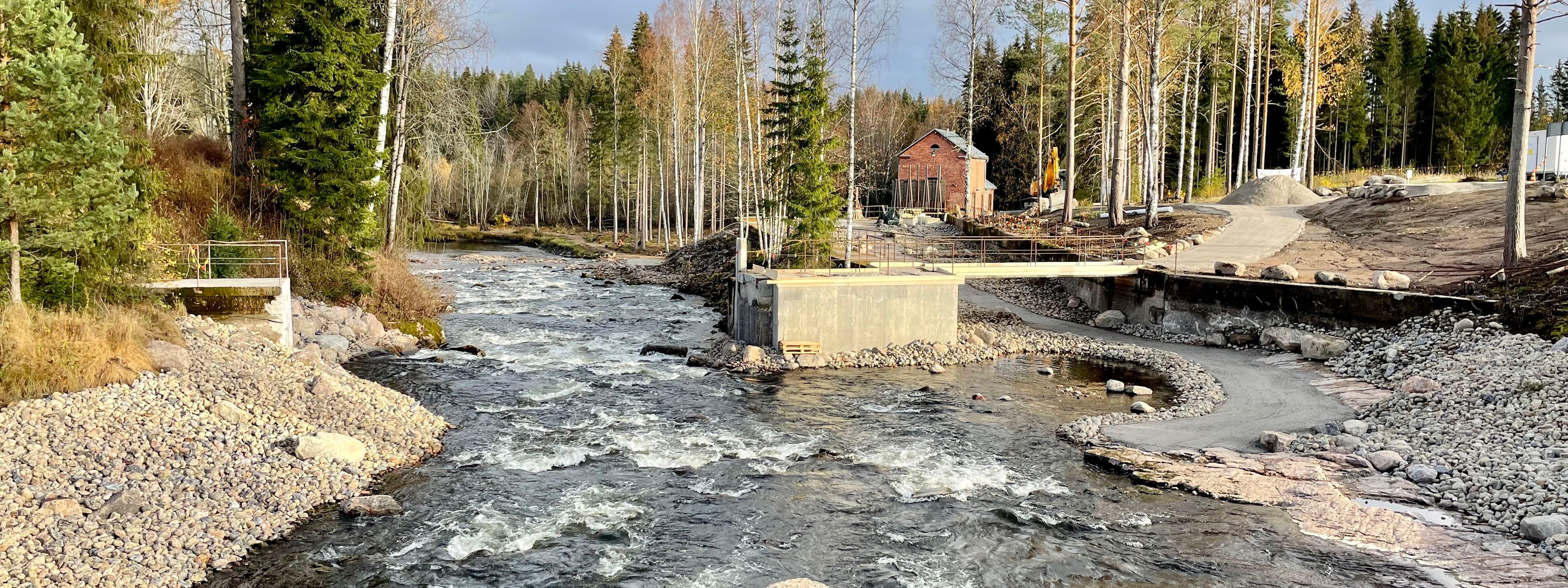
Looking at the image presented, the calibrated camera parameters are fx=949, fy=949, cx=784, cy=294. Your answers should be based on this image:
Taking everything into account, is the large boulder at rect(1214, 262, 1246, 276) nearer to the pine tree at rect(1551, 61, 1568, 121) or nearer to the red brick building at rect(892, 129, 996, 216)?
the red brick building at rect(892, 129, 996, 216)

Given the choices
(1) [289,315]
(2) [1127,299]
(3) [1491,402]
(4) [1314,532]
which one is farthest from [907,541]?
(2) [1127,299]

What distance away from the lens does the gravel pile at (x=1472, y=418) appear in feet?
37.5

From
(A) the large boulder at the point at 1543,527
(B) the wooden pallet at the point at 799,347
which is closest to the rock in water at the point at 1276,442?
(A) the large boulder at the point at 1543,527

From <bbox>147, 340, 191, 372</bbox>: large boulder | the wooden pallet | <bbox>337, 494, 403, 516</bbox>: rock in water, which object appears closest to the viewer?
<bbox>337, 494, 403, 516</bbox>: rock in water

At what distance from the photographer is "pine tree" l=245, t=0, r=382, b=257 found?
22266mm

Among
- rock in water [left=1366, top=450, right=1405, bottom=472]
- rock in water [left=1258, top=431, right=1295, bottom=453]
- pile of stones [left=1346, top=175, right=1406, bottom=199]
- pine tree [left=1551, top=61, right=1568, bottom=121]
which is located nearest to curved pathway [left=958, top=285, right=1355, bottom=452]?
rock in water [left=1258, top=431, right=1295, bottom=453]

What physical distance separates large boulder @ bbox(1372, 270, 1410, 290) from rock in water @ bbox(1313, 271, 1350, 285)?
0.62 meters

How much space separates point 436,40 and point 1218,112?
42363 millimetres

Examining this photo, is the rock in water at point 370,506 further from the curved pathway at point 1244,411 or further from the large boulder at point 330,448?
the curved pathway at point 1244,411

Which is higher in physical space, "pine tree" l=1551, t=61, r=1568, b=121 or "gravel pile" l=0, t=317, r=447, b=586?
"pine tree" l=1551, t=61, r=1568, b=121

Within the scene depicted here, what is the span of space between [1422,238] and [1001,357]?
48.4ft

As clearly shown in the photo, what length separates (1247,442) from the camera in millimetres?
14648

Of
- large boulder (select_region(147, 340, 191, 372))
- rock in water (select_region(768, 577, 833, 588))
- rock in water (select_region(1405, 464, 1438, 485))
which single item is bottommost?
rock in water (select_region(768, 577, 833, 588))

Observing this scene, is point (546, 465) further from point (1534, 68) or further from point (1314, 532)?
point (1534, 68)
